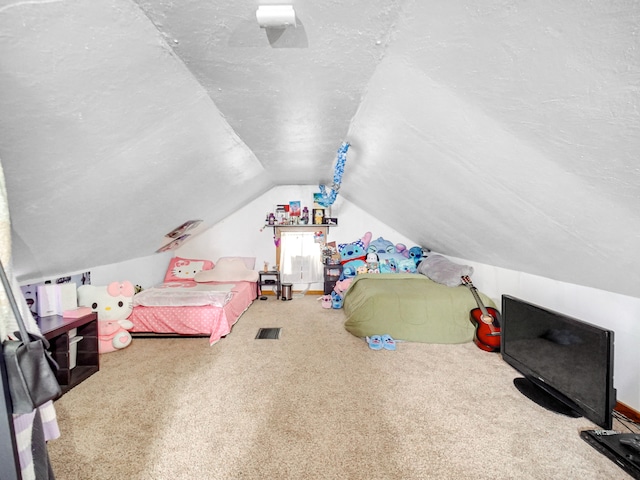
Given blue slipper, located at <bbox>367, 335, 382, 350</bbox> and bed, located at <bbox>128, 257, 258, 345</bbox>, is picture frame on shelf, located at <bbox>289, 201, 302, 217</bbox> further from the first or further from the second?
blue slipper, located at <bbox>367, 335, 382, 350</bbox>

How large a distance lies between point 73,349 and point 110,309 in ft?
1.71

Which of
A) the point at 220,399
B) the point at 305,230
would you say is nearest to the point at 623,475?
the point at 220,399

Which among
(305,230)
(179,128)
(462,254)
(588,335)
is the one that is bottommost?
(588,335)

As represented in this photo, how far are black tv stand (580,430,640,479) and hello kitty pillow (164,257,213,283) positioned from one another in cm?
472

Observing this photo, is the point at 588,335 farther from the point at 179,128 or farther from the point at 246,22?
the point at 179,128

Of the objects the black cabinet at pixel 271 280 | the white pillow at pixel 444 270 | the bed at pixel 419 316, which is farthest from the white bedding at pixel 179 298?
the white pillow at pixel 444 270

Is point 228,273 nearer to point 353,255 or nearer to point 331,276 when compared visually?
point 331,276

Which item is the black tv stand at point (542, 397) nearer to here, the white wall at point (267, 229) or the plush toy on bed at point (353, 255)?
the plush toy on bed at point (353, 255)

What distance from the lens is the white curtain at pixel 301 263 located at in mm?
5188

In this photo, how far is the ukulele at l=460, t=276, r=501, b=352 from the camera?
111 inches

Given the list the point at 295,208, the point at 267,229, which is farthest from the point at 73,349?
the point at 295,208

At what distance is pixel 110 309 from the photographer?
2945mm

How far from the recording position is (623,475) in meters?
1.46

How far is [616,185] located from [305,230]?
14.2 ft
